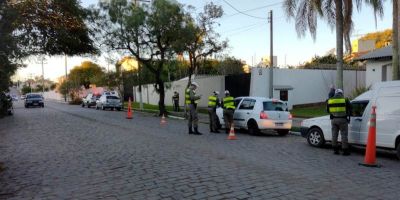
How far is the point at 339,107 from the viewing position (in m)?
11.0

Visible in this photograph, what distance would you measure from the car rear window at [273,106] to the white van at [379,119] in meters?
3.77

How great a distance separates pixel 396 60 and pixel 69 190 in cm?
1284

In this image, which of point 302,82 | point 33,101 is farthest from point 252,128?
point 33,101

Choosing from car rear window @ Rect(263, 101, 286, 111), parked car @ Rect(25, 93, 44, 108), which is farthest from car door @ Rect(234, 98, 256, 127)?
parked car @ Rect(25, 93, 44, 108)

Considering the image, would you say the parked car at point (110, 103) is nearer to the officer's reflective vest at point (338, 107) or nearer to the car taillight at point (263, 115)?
the car taillight at point (263, 115)

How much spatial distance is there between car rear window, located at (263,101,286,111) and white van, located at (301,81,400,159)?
12.4 feet

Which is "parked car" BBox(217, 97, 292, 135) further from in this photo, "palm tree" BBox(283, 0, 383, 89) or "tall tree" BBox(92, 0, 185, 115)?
"tall tree" BBox(92, 0, 185, 115)

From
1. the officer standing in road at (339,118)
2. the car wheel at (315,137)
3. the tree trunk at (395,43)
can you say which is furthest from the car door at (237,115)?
the officer standing in road at (339,118)

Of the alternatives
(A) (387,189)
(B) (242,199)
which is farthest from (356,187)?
(B) (242,199)

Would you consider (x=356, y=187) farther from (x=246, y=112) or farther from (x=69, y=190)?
(x=246, y=112)

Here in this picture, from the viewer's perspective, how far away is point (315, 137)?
12.5 meters

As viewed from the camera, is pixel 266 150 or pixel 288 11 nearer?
pixel 266 150

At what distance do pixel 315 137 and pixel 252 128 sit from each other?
3980 mm

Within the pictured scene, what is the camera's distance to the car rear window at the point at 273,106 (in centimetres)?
1605
